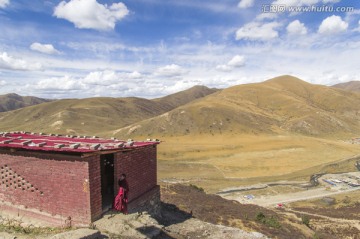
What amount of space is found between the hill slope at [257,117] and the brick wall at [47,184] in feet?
240

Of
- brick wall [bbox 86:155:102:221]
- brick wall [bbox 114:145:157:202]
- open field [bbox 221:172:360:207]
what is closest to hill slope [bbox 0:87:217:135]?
open field [bbox 221:172:360:207]

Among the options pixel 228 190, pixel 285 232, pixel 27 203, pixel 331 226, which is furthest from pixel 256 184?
pixel 27 203

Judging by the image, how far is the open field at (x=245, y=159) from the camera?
165 ft

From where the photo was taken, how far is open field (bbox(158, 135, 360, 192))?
5034 centimetres

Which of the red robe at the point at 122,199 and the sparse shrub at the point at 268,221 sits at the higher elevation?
the red robe at the point at 122,199

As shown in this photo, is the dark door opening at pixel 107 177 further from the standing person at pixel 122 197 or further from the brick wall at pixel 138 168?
the standing person at pixel 122 197

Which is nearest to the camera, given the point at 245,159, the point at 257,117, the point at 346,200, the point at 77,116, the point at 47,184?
the point at 47,184

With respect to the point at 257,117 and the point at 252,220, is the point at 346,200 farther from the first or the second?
the point at 257,117

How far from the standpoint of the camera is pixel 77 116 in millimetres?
143625

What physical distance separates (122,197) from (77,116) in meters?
138

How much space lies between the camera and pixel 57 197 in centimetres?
1261

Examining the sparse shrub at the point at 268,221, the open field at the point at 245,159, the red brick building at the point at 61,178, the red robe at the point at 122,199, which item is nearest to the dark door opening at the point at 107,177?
the red brick building at the point at 61,178

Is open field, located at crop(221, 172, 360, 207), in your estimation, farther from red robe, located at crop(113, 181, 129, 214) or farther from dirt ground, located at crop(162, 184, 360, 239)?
red robe, located at crop(113, 181, 129, 214)

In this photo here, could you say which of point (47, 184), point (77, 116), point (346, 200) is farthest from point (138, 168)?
point (77, 116)
